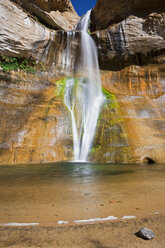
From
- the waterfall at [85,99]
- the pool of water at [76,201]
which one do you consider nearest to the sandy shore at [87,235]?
the pool of water at [76,201]

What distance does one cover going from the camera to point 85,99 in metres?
11.7

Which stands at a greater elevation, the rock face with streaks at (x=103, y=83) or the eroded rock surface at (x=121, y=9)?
the eroded rock surface at (x=121, y=9)

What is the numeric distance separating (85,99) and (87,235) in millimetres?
10275

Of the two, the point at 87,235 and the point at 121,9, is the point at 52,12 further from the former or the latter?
the point at 87,235

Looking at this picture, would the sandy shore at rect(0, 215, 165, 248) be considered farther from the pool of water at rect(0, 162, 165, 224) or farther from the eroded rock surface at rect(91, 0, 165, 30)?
the eroded rock surface at rect(91, 0, 165, 30)

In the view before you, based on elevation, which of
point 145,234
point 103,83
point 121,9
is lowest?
point 145,234

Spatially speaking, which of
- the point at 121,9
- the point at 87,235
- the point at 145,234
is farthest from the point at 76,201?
the point at 121,9

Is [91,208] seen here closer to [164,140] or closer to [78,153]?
[78,153]

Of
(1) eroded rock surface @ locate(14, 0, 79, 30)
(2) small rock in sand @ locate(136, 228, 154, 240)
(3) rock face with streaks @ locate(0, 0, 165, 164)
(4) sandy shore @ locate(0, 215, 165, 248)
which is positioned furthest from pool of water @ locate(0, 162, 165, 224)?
(1) eroded rock surface @ locate(14, 0, 79, 30)

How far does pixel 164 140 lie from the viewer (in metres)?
8.62

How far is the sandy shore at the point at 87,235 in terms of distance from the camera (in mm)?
1574

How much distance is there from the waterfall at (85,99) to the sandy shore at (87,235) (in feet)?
22.1

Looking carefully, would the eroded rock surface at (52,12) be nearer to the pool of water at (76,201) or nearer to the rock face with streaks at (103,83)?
the rock face with streaks at (103,83)

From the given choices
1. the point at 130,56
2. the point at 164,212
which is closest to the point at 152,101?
the point at 130,56
